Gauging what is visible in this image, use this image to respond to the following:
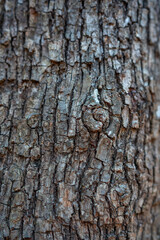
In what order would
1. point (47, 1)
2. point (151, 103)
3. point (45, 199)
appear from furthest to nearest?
point (151, 103) < point (47, 1) < point (45, 199)

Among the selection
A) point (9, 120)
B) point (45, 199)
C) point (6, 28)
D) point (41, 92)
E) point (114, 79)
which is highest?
point (6, 28)

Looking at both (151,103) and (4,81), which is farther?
(151,103)

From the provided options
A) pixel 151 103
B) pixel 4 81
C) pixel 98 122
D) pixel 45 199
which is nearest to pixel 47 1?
pixel 4 81

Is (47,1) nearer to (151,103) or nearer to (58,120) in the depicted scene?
(58,120)

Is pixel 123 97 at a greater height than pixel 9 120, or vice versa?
pixel 123 97

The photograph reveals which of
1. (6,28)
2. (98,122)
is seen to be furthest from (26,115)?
(6,28)

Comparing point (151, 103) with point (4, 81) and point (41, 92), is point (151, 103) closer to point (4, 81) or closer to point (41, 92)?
point (41, 92)

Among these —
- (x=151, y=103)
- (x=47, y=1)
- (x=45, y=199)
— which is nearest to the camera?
(x=45, y=199)
